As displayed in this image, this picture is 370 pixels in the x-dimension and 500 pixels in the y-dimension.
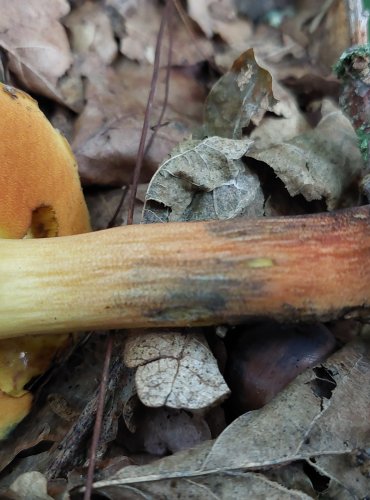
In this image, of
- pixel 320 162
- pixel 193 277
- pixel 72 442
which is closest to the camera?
pixel 193 277

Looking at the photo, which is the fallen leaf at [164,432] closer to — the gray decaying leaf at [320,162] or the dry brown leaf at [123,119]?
the gray decaying leaf at [320,162]

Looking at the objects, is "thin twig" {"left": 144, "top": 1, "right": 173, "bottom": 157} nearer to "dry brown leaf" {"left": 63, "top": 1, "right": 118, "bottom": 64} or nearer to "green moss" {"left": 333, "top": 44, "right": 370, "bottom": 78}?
"dry brown leaf" {"left": 63, "top": 1, "right": 118, "bottom": 64}

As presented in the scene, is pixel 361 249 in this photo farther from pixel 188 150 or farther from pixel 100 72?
pixel 100 72

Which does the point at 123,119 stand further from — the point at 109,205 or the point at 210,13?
the point at 210,13

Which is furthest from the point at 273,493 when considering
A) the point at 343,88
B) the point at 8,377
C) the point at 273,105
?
the point at 273,105

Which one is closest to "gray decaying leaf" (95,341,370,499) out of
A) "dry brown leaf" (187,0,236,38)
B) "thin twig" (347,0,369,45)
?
"thin twig" (347,0,369,45)

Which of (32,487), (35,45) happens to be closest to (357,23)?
(35,45)
